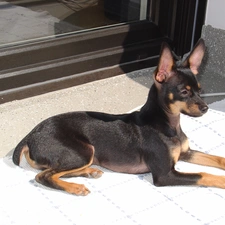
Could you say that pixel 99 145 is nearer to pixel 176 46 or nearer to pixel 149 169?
pixel 149 169

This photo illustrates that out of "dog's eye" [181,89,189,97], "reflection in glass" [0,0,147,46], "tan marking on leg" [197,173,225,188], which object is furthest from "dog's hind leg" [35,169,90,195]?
"reflection in glass" [0,0,147,46]

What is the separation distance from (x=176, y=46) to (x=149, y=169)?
1.99 meters

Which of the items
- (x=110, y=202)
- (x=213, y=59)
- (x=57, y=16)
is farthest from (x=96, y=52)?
(x=110, y=202)

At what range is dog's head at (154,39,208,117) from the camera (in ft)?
8.66

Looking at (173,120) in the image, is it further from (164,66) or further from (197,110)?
(164,66)

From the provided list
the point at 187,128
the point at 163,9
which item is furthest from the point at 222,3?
the point at 187,128

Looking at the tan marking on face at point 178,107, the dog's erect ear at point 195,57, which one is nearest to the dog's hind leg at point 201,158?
the tan marking on face at point 178,107

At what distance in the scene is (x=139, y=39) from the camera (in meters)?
4.43

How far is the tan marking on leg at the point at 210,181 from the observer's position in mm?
2729

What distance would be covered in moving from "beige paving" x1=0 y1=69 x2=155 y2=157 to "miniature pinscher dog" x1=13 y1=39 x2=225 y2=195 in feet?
1.81

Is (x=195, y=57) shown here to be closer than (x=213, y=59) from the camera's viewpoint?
Yes

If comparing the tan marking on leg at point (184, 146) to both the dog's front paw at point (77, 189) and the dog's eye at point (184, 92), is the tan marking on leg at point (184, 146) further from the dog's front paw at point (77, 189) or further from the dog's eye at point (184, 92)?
the dog's front paw at point (77, 189)

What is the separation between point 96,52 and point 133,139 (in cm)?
158

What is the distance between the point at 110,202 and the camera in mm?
2676
